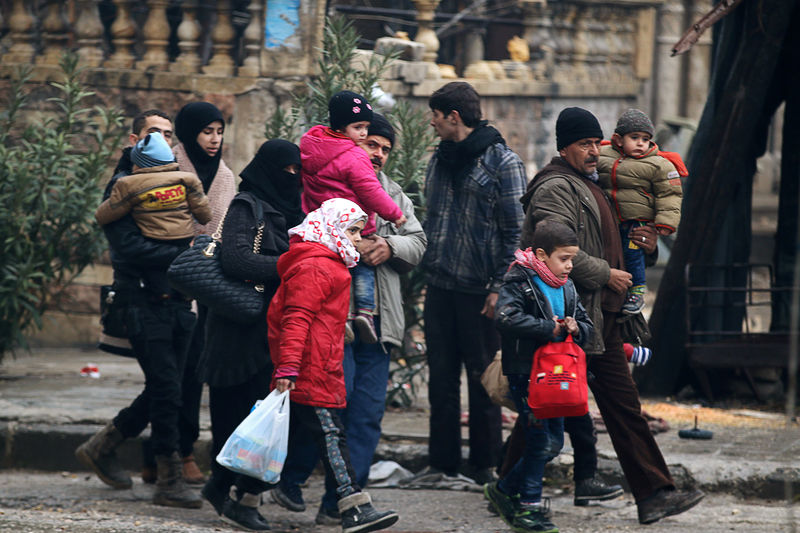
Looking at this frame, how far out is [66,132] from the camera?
24.7 ft

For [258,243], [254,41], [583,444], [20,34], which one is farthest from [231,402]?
[20,34]

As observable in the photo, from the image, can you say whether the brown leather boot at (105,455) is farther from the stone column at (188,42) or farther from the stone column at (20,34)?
the stone column at (20,34)

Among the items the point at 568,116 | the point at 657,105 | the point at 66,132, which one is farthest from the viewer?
the point at 657,105

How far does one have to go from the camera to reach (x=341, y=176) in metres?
5.79

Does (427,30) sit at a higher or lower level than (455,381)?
higher

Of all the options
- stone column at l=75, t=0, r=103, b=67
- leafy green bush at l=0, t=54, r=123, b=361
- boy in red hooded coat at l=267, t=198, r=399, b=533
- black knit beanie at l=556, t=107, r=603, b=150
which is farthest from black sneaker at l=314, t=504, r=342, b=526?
stone column at l=75, t=0, r=103, b=67

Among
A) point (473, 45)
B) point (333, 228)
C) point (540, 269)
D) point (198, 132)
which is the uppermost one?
point (473, 45)

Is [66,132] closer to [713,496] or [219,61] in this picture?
[219,61]

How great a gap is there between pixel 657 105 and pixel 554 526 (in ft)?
39.3

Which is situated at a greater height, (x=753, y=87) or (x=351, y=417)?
(x=753, y=87)

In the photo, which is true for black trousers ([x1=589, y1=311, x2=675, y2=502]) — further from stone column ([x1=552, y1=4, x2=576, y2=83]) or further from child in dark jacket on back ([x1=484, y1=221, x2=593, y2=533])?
stone column ([x1=552, y1=4, x2=576, y2=83])

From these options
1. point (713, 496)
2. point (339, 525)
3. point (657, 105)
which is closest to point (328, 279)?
point (339, 525)

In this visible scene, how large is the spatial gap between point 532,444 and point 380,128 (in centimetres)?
168

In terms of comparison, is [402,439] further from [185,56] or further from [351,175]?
[185,56]
